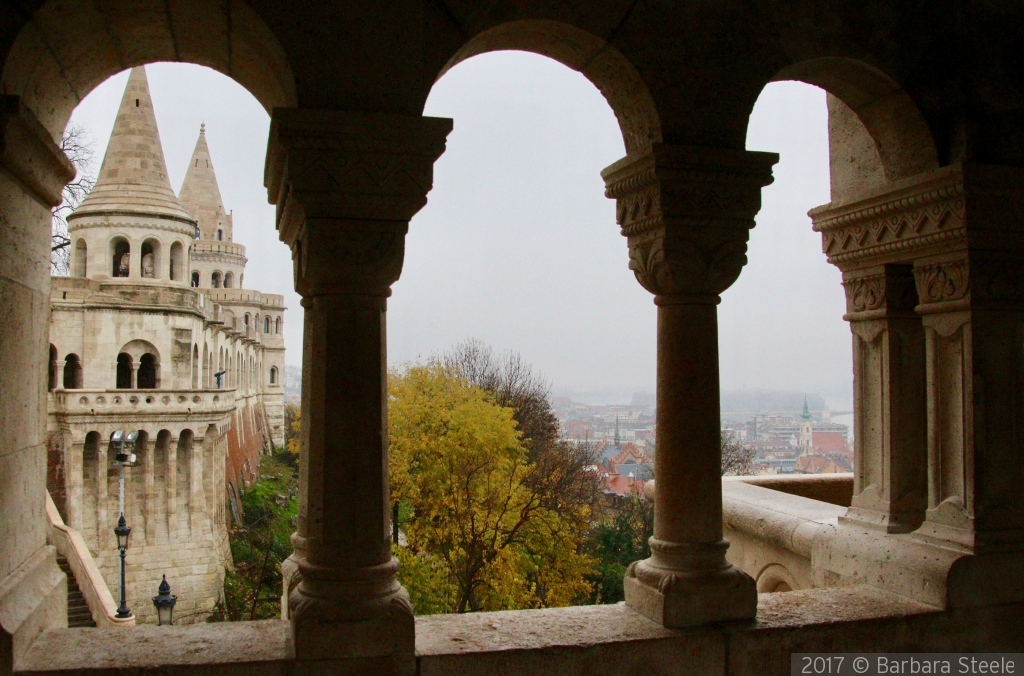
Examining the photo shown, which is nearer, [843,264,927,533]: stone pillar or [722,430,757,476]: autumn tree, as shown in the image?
[843,264,927,533]: stone pillar

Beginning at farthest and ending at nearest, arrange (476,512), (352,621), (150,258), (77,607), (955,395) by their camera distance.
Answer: (150,258) → (476,512) → (77,607) → (955,395) → (352,621)

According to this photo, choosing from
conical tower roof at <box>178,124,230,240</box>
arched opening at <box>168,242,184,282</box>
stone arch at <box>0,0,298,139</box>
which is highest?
conical tower roof at <box>178,124,230,240</box>

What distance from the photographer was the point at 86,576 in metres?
11.3

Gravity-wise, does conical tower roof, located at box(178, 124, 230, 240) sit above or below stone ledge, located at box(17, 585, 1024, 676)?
above

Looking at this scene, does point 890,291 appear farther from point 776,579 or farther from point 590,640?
point 590,640

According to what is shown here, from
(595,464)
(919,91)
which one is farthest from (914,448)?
(595,464)

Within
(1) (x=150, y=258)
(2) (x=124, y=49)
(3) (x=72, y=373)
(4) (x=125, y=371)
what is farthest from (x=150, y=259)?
(2) (x=124, y=49)

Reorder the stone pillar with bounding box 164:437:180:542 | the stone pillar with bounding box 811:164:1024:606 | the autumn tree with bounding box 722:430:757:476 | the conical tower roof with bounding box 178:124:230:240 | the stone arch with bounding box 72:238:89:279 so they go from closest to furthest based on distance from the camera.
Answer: the stone pillar with bounding box 811:164:1024:606, the stone pillar with bounding box 164:437:180:542, the stone arch with bounding box 72:238:89:279, the autumn tree with bounding box 722:430:757:476, the conical tower roof with bounding box 178:124:230:240

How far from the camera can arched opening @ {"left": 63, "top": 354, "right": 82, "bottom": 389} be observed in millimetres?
19906

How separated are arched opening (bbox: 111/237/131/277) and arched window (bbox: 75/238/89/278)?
651mm

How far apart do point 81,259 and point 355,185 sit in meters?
21.8

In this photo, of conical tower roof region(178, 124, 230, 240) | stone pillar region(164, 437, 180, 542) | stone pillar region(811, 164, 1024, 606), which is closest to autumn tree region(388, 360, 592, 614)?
stone pillar region(164, 437, 180, 542)

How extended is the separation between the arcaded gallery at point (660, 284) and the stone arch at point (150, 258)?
19.8m

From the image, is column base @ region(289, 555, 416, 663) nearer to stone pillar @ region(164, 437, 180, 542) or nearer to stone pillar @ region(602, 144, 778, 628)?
stone pillar @ region(602, 144, 778, 628)
